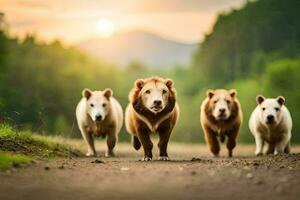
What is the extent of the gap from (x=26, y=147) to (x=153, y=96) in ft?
9.19

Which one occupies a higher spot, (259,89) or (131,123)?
(259,89)

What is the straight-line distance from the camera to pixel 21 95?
52438 mm

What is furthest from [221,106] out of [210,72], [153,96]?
[210,72]

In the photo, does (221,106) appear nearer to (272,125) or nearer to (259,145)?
(272,125)

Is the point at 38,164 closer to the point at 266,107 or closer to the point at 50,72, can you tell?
the point at 266,107

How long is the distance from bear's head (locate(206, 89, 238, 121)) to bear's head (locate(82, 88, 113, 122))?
2.48 metres

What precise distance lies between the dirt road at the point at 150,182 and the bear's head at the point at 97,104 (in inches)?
192

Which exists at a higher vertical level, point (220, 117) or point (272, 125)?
point (220, 117)

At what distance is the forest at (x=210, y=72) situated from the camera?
1930 inches

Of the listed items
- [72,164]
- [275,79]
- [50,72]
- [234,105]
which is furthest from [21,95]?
[72,164]

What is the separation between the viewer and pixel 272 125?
18562mm

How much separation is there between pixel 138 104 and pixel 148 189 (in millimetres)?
4886

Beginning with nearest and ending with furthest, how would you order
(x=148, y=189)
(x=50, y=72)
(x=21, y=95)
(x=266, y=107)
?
(x=148, y=189)
(x=266, y=107)
(x=21, y=95)
(x=50, y=72)

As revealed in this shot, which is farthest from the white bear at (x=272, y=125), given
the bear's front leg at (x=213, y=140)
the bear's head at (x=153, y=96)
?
the bear's head at (x=153, y=96)
